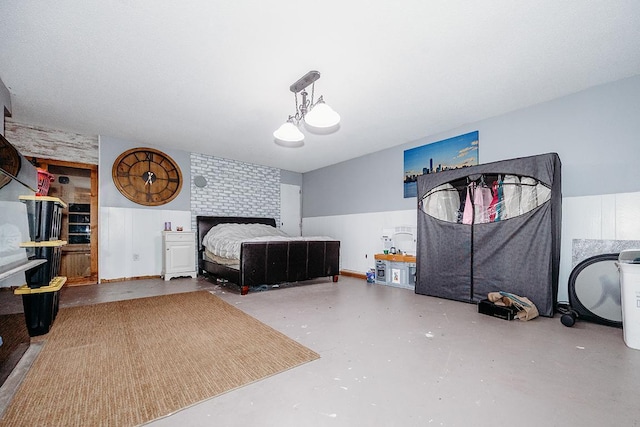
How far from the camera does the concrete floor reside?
4.66 feet

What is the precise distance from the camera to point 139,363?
196 centimetres

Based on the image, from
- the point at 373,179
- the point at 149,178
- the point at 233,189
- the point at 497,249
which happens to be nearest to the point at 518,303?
the point at 497,249

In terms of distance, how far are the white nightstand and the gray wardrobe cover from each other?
4.22 meters

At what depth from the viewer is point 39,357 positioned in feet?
6.63

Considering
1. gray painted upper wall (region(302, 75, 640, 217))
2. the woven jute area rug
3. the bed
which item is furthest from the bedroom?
the woven jute area rug

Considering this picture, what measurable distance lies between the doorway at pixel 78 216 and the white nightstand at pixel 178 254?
1.14 meters

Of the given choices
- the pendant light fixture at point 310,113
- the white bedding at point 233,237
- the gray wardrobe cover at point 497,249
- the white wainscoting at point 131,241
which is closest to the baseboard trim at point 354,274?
the white bedding at point 233,237

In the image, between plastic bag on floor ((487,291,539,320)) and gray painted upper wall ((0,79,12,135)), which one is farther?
gray painted upper wall ((0,79,12,135))

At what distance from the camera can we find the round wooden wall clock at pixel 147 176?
201 inches

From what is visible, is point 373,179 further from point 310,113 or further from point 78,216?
point 78,216

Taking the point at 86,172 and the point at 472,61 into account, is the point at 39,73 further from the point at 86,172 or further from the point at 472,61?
the point at 472,61

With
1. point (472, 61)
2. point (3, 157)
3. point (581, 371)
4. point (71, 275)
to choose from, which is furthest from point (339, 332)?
point (71, 275)

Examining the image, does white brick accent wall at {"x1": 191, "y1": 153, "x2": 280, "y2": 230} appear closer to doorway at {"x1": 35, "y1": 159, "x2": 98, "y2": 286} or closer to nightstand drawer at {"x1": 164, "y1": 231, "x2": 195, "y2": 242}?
nightstand drawer at {"x1": 164, "y1": 231, "x2": 195, "y2": 242}

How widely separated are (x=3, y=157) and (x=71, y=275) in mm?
4112
